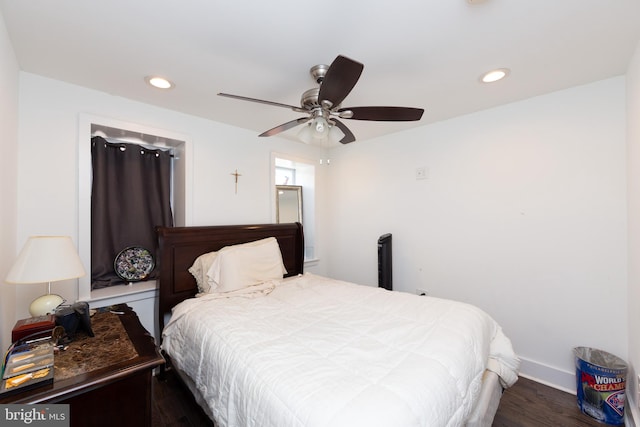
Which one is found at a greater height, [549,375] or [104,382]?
[104,382]

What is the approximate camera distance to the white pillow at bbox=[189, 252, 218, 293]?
2363 mm

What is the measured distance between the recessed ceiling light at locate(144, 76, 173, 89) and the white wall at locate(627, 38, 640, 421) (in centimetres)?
308

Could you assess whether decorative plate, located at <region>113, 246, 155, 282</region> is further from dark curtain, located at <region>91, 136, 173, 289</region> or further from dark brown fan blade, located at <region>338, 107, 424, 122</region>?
dark brown fan blade, located at <region>338, 107, 424, 122</region>

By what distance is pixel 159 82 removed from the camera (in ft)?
6.53

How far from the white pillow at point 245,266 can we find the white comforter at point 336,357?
203 mm

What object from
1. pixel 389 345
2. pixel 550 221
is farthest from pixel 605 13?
pixel 389 345

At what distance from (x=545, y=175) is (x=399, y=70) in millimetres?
1572

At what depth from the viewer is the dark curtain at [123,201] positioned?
230cm

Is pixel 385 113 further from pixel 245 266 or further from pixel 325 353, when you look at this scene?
pixel 245 266

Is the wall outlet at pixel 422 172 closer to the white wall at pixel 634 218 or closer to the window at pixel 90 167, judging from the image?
the white wall at pixel 634 218

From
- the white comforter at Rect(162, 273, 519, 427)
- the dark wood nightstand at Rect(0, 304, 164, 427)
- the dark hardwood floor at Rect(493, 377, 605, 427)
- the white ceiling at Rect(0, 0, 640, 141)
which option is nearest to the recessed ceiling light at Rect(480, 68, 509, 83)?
the white ceiling at Rect(0, 0, 640, 141)

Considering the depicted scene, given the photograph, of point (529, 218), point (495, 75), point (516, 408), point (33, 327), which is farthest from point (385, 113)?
point (516, 408)

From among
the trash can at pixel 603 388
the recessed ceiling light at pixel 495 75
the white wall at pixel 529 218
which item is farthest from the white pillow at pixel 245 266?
the trash can at pixel 603 388

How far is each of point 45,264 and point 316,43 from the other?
6.21ft
